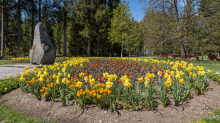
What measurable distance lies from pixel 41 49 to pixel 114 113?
7.68 m

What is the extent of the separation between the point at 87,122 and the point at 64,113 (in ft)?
2.02

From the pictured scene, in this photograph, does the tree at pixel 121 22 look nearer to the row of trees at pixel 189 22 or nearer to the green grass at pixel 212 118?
the row of trees at pixel 189 22

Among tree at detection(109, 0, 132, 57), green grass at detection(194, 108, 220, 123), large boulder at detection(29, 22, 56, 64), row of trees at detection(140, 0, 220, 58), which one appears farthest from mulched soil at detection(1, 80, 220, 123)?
tree at detection(109, 0, 132, 57)

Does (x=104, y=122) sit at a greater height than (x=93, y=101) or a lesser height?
lesser

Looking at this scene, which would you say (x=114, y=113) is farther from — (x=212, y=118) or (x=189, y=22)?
(x=189, y=22)

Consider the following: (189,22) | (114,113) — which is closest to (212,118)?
(114,113)

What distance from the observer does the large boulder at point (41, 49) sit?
8430mm

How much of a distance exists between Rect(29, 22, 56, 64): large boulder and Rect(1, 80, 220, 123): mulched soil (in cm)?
563

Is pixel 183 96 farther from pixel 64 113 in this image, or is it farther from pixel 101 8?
pixel 101 8

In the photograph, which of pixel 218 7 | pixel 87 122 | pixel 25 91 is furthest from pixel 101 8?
pixel 87 122

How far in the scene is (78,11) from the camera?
1950 centimetres

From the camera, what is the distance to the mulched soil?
8.12 ft

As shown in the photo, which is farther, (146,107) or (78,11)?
(78,11)

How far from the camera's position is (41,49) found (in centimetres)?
842
